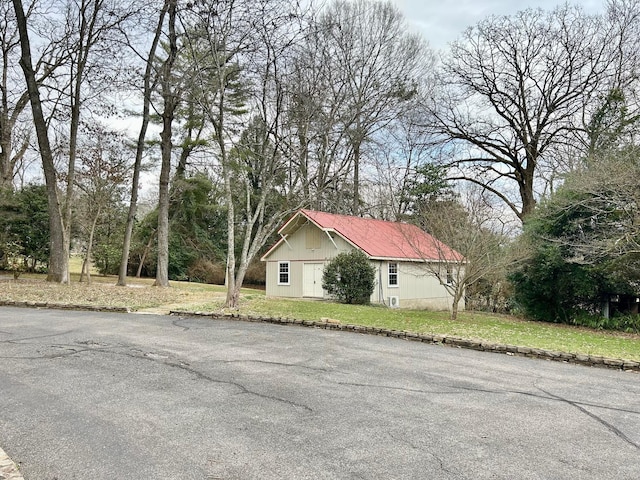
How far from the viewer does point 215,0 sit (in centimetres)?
1312

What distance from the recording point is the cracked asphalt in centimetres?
362

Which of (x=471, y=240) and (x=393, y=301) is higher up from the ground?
(x=471, y=240)

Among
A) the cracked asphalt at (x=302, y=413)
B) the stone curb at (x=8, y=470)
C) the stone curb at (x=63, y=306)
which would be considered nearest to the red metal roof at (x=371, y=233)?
the stone curb at (x=63, y=306)

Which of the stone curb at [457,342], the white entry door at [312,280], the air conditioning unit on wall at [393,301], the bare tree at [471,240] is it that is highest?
the bare tree at [471,240]

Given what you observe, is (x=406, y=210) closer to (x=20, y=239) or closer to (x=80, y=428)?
(x=20, y=239)

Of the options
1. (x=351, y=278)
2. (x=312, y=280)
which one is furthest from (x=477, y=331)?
(x=312, y=280)

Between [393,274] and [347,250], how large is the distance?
271cm

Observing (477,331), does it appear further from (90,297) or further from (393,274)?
(90,297)

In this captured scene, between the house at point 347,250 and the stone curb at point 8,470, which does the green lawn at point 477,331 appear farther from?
the stone curb at point 8,470

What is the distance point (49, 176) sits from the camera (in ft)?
60.0

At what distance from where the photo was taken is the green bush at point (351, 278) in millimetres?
19141

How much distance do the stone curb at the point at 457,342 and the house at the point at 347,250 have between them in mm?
8796

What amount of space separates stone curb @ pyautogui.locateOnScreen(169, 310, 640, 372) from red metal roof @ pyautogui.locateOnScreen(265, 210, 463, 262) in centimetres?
890

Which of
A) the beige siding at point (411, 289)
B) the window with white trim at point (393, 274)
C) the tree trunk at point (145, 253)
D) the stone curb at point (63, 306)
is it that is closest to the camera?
the stone curb at point (63, 306)
